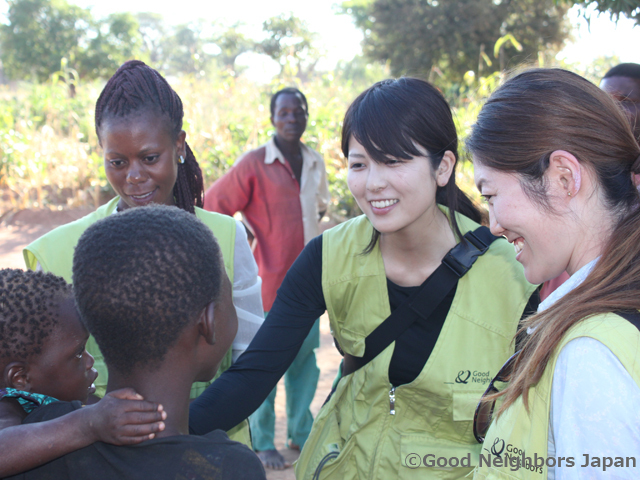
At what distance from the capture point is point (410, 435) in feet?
5.78

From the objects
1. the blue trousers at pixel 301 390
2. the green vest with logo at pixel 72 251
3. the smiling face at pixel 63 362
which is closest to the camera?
the smiling face at pixel 63 362

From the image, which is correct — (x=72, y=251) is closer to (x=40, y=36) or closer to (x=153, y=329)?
(x=153, y=329)

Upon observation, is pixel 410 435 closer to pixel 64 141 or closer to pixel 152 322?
pixel 152 322

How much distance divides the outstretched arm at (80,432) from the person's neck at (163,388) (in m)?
0.04

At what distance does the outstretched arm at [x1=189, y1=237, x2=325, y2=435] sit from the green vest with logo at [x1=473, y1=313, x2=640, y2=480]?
0.75 m

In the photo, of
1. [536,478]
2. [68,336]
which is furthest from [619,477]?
[68,336]

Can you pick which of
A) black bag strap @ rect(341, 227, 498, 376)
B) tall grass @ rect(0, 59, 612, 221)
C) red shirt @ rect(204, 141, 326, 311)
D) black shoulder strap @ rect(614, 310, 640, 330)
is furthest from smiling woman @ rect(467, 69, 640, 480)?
tall grass @ rect(0, 59, 612, 221)

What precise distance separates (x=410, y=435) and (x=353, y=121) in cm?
108

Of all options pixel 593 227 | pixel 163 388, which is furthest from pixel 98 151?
pixel 593 227

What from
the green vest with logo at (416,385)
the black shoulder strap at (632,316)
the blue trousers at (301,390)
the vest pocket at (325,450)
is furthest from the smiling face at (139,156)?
the blue trousers at (301,390)

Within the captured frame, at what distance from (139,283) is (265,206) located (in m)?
3.28

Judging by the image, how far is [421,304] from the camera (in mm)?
1851

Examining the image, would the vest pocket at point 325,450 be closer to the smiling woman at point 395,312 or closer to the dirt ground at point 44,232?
the smiling woman at point 395,312

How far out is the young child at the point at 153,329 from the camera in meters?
1.15
